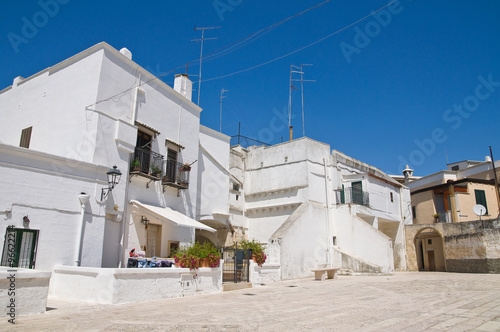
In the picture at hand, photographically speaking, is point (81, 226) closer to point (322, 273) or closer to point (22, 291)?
point (22, 291)

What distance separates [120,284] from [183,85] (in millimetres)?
12368

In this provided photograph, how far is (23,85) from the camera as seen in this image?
1678cm

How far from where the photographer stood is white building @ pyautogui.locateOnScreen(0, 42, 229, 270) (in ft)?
36.8

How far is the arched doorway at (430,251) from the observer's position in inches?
1238

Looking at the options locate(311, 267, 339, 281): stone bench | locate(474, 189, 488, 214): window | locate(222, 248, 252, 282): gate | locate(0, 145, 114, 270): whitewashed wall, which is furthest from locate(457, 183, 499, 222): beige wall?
locate(0, 145, 114, 270): whitewashed wall

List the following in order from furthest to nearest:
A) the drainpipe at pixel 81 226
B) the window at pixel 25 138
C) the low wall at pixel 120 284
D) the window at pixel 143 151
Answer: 1. the window at pixel 143 151
2. the window at pixel 25 138
3. the drainpipe at pixel 81 226
4. the low wall at pixel 120 284

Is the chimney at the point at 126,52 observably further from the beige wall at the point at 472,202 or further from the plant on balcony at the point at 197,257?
the beige wall at the point at 472,202

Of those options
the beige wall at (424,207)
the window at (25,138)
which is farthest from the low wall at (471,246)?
the window at (25,138)

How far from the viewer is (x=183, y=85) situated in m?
19.7

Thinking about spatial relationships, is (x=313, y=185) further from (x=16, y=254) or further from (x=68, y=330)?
(x=68, y=330)

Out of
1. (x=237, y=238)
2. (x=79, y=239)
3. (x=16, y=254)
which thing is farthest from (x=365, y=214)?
(x=16, y=254)

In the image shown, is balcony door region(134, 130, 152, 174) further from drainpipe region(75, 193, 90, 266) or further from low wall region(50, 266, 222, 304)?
low wall region(50, 266, 222, 304)

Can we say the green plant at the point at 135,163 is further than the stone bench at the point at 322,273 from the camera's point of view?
No

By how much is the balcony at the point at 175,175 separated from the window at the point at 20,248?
617 centimetres
